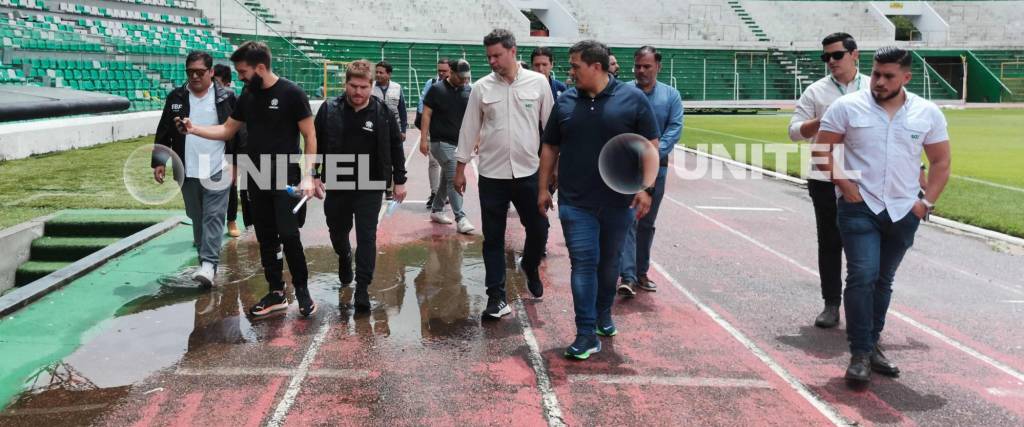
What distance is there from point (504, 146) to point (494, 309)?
1129 mm

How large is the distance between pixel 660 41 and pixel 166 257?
48156mm

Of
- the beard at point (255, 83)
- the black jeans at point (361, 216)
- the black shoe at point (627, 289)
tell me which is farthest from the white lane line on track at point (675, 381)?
the beard at point (255, 83)

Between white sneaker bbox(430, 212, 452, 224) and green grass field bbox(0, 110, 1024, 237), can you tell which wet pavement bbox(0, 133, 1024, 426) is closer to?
white sneaker bbox(430, 212, 452, 224)

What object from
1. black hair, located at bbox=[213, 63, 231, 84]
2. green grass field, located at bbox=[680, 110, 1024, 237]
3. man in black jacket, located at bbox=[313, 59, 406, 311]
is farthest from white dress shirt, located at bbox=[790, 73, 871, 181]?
green grass field, located at bbox=[680, 110, 1024, 237]

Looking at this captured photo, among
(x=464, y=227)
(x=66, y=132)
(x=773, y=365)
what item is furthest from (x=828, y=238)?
(x=66, y=132)

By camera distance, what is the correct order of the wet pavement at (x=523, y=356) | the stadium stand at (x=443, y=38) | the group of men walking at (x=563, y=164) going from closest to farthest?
the wet pavement at (x=523, y=356), the group of men walking at (x=563, y=164), the stadium stand at (x=443, y=38)

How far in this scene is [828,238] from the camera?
19.3ft

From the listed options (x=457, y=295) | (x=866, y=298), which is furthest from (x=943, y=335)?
(x=457, y=295)

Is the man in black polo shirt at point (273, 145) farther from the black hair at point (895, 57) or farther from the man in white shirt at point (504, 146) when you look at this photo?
the black hair at point (895, 57)

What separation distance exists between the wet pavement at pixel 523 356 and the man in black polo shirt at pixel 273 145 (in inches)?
17.1

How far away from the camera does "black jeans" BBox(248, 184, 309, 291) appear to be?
19.4 feet

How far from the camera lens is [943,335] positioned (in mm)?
5738

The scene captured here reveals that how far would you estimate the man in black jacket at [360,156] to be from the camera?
594 centimetres

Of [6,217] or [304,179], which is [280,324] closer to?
[304,179]
